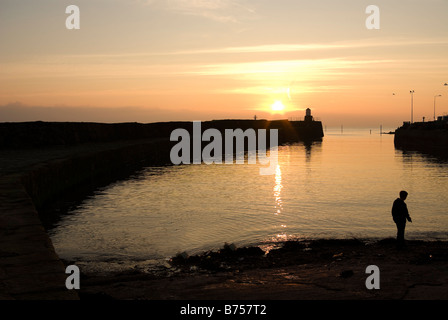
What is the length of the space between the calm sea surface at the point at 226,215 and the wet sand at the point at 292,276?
141 centimetres

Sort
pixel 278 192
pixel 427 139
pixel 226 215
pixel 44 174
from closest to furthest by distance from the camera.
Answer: pixel 226 215 < pixel 44 174 < pixel 278 192 < pixel 427 139

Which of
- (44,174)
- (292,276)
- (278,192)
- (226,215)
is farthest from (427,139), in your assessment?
(292,276)

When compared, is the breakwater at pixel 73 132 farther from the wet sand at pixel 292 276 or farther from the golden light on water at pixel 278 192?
A: the wet sand at pixel 292 276

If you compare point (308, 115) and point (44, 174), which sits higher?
point (308, 115)

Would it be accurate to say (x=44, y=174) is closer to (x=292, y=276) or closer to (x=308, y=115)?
(x=292, y=276)

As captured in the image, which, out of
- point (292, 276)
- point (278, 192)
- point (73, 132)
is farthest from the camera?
point (73, 132)

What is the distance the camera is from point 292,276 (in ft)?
28.0

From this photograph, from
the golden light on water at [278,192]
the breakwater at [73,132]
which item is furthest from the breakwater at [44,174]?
the golden light on water at [278,192]

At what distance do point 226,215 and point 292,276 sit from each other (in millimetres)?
8322

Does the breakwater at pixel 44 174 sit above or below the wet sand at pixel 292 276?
above

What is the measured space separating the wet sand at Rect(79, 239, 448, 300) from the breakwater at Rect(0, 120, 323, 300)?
34.0 inches

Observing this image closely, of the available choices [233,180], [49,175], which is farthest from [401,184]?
[49,175]

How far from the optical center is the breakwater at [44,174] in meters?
5.53
